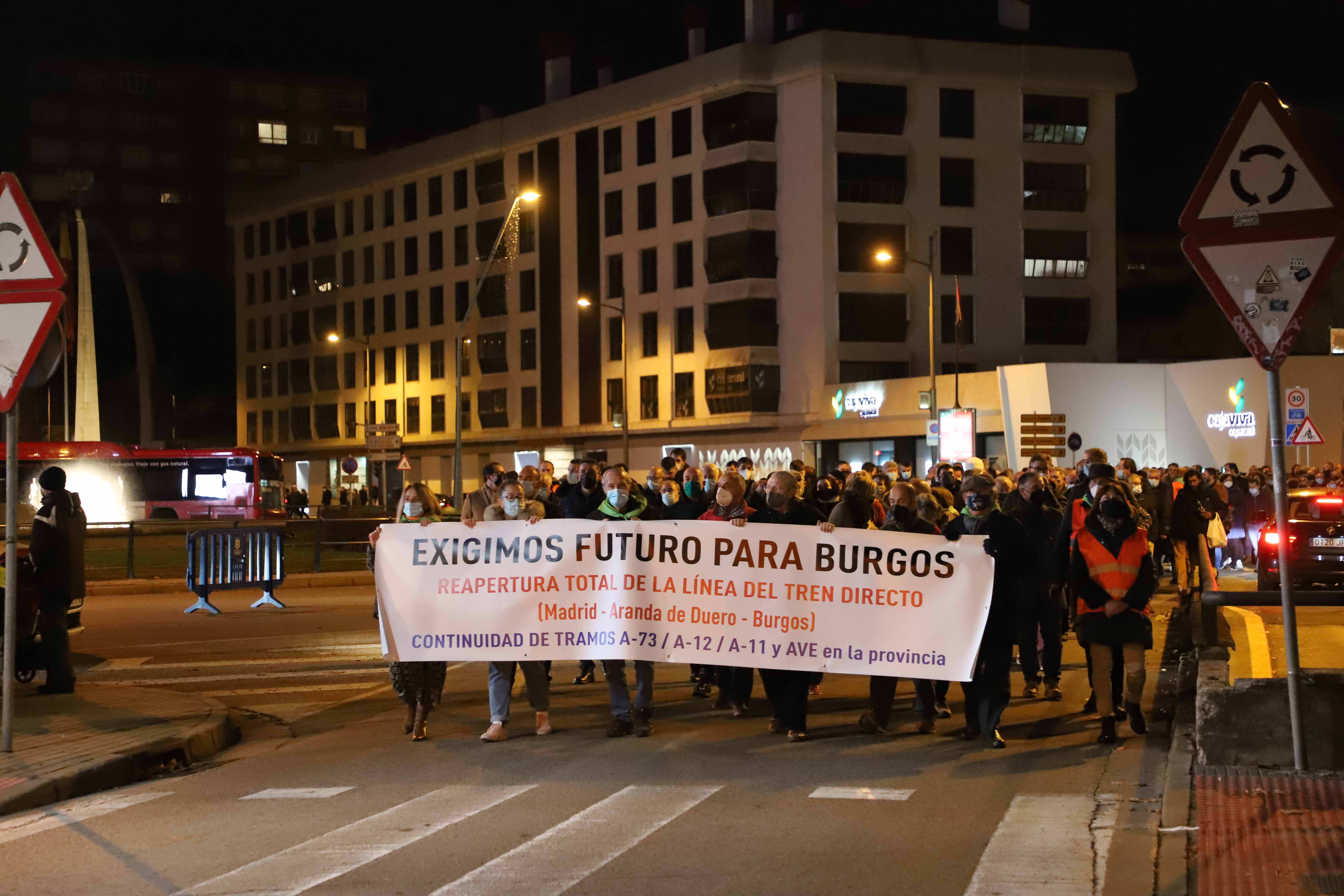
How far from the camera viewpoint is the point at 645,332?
68.3 metres

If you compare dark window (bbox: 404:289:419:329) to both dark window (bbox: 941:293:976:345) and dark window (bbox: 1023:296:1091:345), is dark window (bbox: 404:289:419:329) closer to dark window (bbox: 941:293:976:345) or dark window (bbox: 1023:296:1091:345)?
dark window (bbox: 941:293:976:345)

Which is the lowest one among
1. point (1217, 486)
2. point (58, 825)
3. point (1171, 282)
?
point (58, 825)

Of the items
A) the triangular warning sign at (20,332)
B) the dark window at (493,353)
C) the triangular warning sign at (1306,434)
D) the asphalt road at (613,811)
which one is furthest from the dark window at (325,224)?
the triangular warning sign at (20,332)

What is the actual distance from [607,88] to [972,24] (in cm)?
1625

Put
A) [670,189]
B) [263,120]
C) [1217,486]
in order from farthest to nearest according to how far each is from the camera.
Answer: [263,120] < [670,189] < [1217,486]

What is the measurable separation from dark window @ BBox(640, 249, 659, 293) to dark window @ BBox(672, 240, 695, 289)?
3.23ft

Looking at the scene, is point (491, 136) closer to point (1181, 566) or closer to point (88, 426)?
point (88, 426)

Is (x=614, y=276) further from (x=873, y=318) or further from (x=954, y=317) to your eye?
(x=954, y=317)

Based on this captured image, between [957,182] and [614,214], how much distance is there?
15966mm

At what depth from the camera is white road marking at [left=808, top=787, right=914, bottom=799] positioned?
847 cm

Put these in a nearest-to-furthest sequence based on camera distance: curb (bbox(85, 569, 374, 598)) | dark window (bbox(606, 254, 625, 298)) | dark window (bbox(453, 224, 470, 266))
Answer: curb (bbox(85, 569, 374, 598)), dark window (bbox(606, 254, 625, 298)), dark window (bbox(453, 224, 470, 266))

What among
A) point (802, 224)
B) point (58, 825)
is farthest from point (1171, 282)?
point (58, 825)

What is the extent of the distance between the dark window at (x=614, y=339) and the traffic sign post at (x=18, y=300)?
5985 centimetres

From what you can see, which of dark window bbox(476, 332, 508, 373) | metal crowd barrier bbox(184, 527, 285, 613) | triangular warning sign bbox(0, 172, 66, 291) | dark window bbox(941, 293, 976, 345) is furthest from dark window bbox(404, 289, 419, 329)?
triangular warning sign bbox(0, 172, 66, 291)
